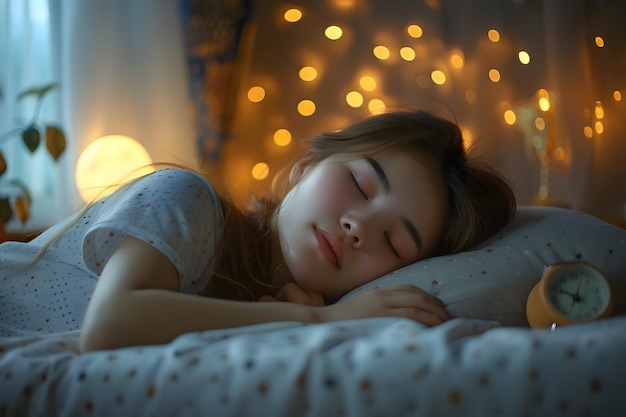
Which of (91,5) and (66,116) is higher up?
(91,5)

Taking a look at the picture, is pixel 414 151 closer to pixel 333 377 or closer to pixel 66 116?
pixel 333 377

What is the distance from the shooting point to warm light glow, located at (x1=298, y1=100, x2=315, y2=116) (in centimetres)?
238

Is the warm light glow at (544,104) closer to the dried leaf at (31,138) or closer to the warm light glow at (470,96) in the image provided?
the warm light glow at (470,96)

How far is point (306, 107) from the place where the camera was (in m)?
2.38

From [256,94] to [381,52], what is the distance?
0.52 m

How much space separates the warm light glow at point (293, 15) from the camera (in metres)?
2.44

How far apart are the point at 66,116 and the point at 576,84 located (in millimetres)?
1934

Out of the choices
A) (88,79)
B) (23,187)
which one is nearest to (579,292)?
(23,187)

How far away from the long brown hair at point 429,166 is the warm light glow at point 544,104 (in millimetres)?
1201

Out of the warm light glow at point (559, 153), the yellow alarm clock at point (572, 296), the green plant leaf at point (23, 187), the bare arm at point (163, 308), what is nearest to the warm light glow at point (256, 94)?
the green plant leaf at point (23, 187)

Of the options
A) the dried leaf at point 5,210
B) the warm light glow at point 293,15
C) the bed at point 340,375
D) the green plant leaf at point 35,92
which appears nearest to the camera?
the bed at point 340,375

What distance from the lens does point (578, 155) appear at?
2.41 meters

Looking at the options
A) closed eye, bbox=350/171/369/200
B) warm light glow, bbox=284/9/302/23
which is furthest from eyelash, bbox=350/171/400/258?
warm light glow, bbox=284/9/302/23

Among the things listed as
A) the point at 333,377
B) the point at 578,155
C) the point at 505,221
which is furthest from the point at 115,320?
the point at 578,155
